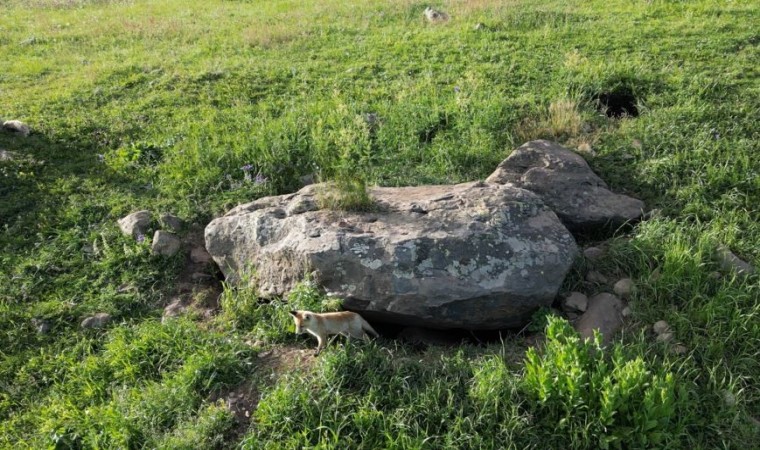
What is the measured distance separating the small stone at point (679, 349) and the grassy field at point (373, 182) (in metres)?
0.06

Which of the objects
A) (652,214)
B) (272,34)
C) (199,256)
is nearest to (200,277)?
(199,256)

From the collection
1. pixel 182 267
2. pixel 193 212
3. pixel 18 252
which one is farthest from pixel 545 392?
pixel 18 252

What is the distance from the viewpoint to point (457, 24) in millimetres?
12078

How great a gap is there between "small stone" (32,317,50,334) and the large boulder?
1708mm

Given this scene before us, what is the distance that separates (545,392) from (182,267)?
3.90 meters

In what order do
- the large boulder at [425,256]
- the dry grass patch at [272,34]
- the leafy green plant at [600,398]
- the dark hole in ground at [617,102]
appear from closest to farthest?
the leafy green plant at [600,398] < the large boulder at [425,256] < the dark hole in ground at [617,102] < the dry grass patch at [272,34]

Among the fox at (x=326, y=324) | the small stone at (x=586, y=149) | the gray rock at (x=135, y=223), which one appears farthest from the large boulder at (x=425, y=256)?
the small stone at (x=586, y=149)

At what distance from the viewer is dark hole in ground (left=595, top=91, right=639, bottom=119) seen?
832cm

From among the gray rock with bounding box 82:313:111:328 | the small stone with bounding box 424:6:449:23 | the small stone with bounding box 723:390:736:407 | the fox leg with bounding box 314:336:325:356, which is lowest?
the small stone with bounding box 723:390:736:407

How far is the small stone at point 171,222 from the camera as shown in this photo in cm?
660

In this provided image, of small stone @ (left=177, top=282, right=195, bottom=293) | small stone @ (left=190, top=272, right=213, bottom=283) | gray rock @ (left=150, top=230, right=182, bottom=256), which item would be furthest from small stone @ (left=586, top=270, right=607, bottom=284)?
gray rock @ (left=150, top=230, right=182, bottom=256)

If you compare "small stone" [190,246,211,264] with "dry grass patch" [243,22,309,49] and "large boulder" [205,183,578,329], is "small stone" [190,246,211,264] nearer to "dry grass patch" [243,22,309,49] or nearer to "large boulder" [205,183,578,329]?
"large boulder" [205,183,578,329]

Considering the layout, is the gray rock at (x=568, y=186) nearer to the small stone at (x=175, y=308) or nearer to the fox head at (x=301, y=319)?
the fox head at (x=301, y=319)

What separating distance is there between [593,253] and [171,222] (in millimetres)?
4494
